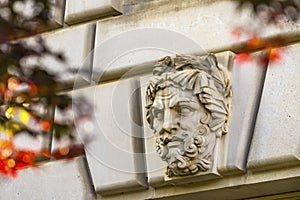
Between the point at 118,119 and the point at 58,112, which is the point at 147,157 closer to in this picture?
the point at 118,119

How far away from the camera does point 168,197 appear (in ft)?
37.6

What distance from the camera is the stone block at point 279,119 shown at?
10.9 metres

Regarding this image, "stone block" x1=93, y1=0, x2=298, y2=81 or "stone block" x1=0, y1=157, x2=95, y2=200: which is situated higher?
"stone block" x1=93, y1=0, x2=298, y2=81

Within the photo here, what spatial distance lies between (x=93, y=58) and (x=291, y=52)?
1636 millimetres

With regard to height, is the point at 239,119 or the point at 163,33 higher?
the point at 163,33

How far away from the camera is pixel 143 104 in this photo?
38.1ft

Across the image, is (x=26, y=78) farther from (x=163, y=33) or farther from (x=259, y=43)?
(x=163, y=33)

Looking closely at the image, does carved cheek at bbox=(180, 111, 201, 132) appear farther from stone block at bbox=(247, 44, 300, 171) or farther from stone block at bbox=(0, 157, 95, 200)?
stone block at bbox=(0, 157, 95, 200)

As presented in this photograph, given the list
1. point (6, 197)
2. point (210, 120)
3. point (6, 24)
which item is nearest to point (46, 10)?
point (6, 24)

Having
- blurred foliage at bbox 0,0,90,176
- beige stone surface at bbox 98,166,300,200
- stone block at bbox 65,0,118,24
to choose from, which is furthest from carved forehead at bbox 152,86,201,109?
blurred foliage at bbox 0,0,90,176

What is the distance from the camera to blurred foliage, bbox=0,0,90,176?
8.13 metres

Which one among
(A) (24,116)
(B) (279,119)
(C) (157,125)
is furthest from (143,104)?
(A) (24,116)

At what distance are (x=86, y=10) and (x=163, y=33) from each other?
766 millimetres

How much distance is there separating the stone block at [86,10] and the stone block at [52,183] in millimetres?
1059
